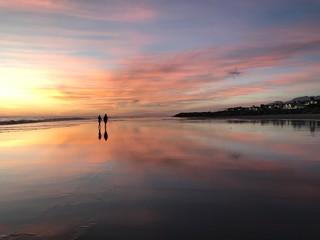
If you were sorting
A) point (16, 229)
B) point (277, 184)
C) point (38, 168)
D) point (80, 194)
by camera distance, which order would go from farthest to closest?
1. point (38, 168)
2. point (277, 184)
3. point (80, 194)
4. point (16, 229)

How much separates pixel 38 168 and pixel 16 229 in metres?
6.71

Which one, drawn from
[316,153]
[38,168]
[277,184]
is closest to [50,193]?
[38,168]

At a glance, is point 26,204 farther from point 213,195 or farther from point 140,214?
point 213,195

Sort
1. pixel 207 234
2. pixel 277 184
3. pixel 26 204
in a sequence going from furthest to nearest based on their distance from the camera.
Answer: pixel 277 184
pixel 26 204
pixel 207 234

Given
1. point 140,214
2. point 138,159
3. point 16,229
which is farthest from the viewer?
point 138,159

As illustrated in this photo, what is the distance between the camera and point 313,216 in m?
5.82

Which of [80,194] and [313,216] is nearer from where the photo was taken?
[313,216]

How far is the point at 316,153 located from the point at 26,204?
1332cm

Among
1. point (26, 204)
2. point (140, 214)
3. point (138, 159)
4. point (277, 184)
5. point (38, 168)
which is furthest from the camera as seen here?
point (138, 159)

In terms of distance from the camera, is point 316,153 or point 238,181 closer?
point 238,181

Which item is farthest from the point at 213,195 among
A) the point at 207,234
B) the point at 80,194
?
the point at 80,194

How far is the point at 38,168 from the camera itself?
11859mm

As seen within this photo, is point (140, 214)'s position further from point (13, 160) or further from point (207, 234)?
point (13, 160)

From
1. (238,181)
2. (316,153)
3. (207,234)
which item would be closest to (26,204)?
(207,234)
